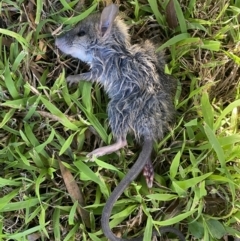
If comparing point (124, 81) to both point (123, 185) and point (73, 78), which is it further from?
point (123, 185)

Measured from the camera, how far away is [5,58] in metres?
2.98

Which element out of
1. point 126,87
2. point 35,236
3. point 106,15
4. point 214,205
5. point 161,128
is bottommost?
point 35,236

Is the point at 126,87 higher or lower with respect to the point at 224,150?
higher

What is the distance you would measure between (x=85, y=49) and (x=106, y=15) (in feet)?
0.87

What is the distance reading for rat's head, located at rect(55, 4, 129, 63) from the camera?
2973 mm

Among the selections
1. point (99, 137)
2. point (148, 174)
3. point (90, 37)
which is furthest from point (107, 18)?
point (148, 174)

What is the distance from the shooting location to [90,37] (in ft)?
9.82

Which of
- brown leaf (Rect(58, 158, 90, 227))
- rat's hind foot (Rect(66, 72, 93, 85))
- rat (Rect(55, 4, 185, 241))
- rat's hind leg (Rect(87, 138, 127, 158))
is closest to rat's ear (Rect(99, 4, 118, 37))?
rat (Rect(55, 4, 185, 241))

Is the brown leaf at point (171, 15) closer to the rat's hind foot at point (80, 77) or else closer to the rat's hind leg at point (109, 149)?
the rat's hind foot at point (80, 77)

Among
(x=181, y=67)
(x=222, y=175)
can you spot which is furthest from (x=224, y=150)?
(x=181, y=67)

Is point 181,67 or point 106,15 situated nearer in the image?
point 106,15

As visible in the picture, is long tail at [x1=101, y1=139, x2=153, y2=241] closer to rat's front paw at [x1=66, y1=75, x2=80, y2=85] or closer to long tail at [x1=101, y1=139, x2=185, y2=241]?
long tail at [x1=101, y1=139, x2=185, y2=241]

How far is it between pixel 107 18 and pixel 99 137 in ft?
2.53

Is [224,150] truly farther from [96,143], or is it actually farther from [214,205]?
[96,143]
